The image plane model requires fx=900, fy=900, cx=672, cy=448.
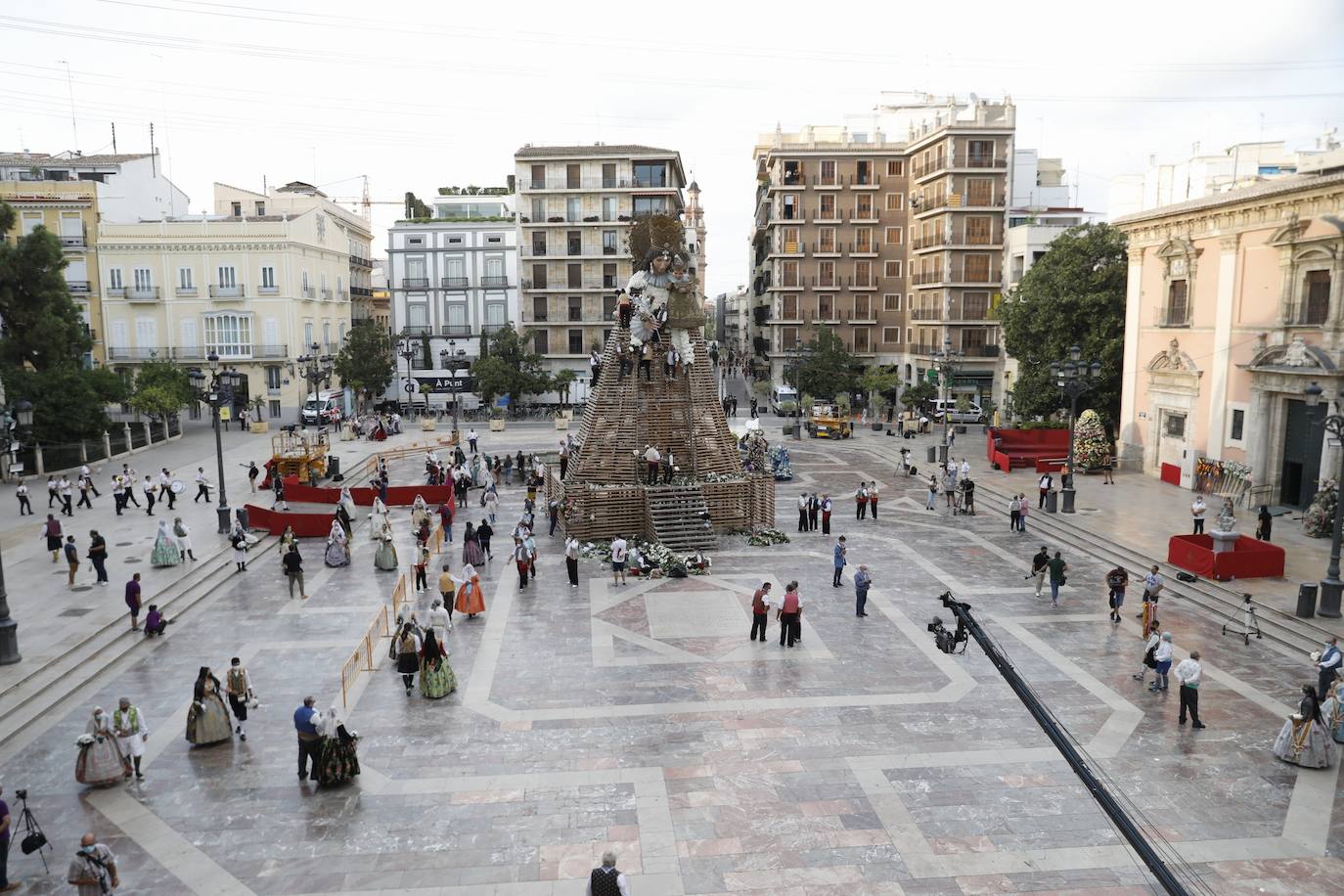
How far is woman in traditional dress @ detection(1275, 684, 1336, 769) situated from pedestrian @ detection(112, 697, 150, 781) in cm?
1614

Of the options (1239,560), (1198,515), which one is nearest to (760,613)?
(1239,560)

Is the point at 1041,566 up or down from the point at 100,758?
up

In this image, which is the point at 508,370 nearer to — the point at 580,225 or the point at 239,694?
the point at 580,225

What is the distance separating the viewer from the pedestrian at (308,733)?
479 inches

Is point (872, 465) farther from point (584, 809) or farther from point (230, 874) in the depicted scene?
point (230, 874)

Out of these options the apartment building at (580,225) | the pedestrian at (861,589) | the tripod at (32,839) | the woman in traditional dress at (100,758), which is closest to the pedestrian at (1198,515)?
the pedestrian at (861,589)

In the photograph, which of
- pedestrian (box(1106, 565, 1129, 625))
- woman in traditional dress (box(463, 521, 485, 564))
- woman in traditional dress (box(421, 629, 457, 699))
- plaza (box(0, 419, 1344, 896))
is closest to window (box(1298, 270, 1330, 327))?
plaza (box(0, 419, 1344, 896))

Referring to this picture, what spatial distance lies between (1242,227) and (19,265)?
44916 millimetres

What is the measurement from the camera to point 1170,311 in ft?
111

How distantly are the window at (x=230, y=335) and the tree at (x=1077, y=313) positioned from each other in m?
43.2

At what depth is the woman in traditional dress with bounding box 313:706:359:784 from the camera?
12148 mm

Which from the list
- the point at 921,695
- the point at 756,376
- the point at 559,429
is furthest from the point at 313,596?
the point at 756,376

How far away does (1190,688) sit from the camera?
45.3 ft

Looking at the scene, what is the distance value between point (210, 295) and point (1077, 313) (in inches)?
1867
